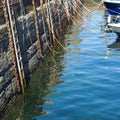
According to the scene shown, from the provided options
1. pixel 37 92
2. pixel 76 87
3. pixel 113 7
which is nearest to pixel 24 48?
pixel 37 92

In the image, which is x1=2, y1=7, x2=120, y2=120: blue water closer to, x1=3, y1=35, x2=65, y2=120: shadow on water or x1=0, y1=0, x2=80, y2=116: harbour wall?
x1=3, y1=35, x2=65, y2=120: shadow on water

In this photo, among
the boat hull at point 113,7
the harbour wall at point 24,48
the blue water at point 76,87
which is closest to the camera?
the harbour wall at point 24,48

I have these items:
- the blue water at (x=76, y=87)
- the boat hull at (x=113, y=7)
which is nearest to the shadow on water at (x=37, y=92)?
the blue water at (x=76, y=87)

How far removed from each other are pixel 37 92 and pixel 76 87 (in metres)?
1.88

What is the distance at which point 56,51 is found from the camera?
20.8 m

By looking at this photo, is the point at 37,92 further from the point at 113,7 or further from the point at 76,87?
the point at 113,7

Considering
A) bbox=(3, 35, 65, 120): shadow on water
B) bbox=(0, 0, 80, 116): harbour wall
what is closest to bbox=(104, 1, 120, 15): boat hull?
bbox=(0, 0, 80, 116): harbour wall

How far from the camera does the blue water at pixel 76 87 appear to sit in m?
11.6

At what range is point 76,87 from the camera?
14258 millimetres

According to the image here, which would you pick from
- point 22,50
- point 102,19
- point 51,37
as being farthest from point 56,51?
point 102,19

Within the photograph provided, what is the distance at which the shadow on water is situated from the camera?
38.1ft

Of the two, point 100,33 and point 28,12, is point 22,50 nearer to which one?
point 28,12

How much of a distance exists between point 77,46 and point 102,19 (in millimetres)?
12806

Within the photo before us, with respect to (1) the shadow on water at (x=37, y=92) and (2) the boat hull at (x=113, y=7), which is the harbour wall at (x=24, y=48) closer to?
(1) the shadow on water at (x=37, y=92)
